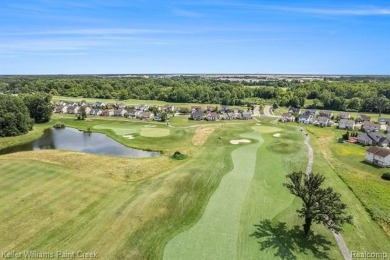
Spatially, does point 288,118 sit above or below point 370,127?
below

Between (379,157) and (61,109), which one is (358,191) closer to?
(379,157)

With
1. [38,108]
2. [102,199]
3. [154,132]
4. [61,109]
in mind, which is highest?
[38,108]

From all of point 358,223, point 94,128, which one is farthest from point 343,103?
point 358,223

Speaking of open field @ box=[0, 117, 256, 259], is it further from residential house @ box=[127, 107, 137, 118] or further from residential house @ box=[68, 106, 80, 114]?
residential house @ box=[68, 106, 80, 114]

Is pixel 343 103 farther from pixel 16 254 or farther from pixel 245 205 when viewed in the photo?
pixel 16 254

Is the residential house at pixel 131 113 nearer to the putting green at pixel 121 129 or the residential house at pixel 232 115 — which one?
the putting green at pixel 121 129

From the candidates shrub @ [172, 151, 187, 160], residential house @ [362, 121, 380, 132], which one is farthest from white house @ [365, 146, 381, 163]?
residential house @ [362, 121, 380, 132]

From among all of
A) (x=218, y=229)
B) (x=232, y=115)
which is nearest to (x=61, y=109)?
(x=232, y=115)
